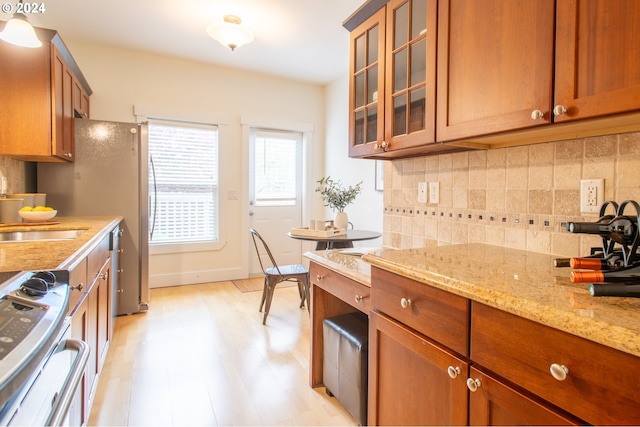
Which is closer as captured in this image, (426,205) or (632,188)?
(632,188)

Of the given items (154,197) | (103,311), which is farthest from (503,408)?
(154,197)

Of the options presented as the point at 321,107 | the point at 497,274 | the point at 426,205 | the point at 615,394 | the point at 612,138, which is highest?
the point at 321,107

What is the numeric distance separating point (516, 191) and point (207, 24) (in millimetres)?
2976

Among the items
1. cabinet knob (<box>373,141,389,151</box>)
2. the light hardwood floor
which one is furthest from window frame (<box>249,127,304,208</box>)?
cabinet knob (<box>373,141,389,151</box>)

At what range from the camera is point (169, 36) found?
3324 mm

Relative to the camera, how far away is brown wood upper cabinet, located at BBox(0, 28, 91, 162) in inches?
87.2

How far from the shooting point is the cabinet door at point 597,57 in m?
0.88

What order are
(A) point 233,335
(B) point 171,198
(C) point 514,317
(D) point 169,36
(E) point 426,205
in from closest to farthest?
(C) point 514,317
(E) point 426,205
(A) point 233,335
(D) point 169,36
(B) point 171,198

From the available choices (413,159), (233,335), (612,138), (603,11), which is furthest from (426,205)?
(233,335)

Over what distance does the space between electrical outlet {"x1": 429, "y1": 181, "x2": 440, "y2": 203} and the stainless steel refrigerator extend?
2.53 meters

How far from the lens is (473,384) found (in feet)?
2.92

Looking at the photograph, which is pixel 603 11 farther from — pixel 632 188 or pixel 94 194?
pixel 94 194

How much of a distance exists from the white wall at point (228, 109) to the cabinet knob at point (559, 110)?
9.14 feet

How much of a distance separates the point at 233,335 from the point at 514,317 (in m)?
2.27
